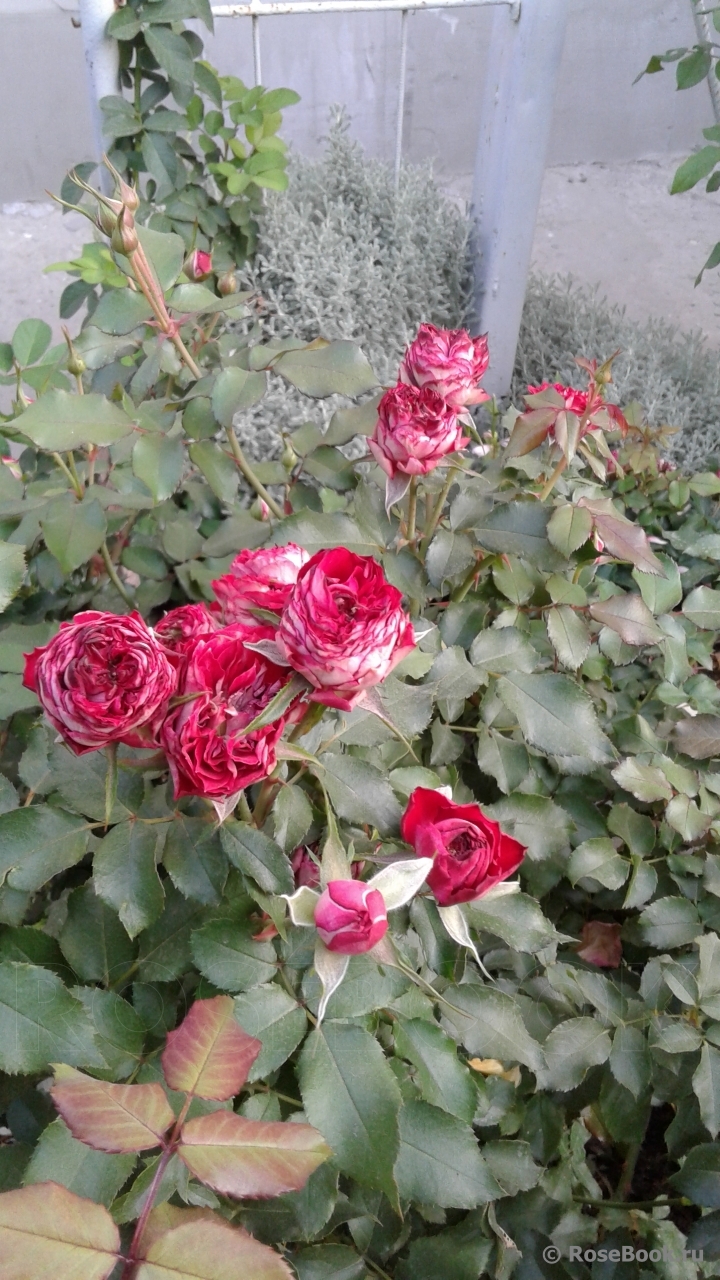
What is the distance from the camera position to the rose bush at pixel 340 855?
1.39ft

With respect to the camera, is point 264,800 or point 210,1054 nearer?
point 210,1054

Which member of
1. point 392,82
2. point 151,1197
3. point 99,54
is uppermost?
point 392,82

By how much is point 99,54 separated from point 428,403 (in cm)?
124

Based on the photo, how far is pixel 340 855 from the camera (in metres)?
0.47

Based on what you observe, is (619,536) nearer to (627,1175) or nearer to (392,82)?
(627,1175)

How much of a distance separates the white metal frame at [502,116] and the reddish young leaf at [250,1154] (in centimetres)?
161

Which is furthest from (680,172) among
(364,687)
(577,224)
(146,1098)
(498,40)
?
(577,224)

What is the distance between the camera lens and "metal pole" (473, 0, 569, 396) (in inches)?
67.0

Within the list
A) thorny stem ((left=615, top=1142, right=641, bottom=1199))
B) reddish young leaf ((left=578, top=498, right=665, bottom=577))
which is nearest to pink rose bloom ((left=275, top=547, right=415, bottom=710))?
reddish young leaf ((left=578, top=498, right=665, bottom=577))

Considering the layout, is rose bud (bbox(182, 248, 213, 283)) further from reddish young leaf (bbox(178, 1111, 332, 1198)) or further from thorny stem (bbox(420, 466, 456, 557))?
reddish young leaf (bbox(178, 1111, 332, 1198))

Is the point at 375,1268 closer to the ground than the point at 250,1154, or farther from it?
closer to the ground

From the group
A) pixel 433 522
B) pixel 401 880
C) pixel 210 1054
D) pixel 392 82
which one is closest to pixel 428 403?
pixel 433 522

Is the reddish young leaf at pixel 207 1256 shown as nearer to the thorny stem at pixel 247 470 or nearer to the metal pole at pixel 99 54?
the thorny stem at pixel 247 470

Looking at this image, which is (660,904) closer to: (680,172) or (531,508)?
(531,508)
